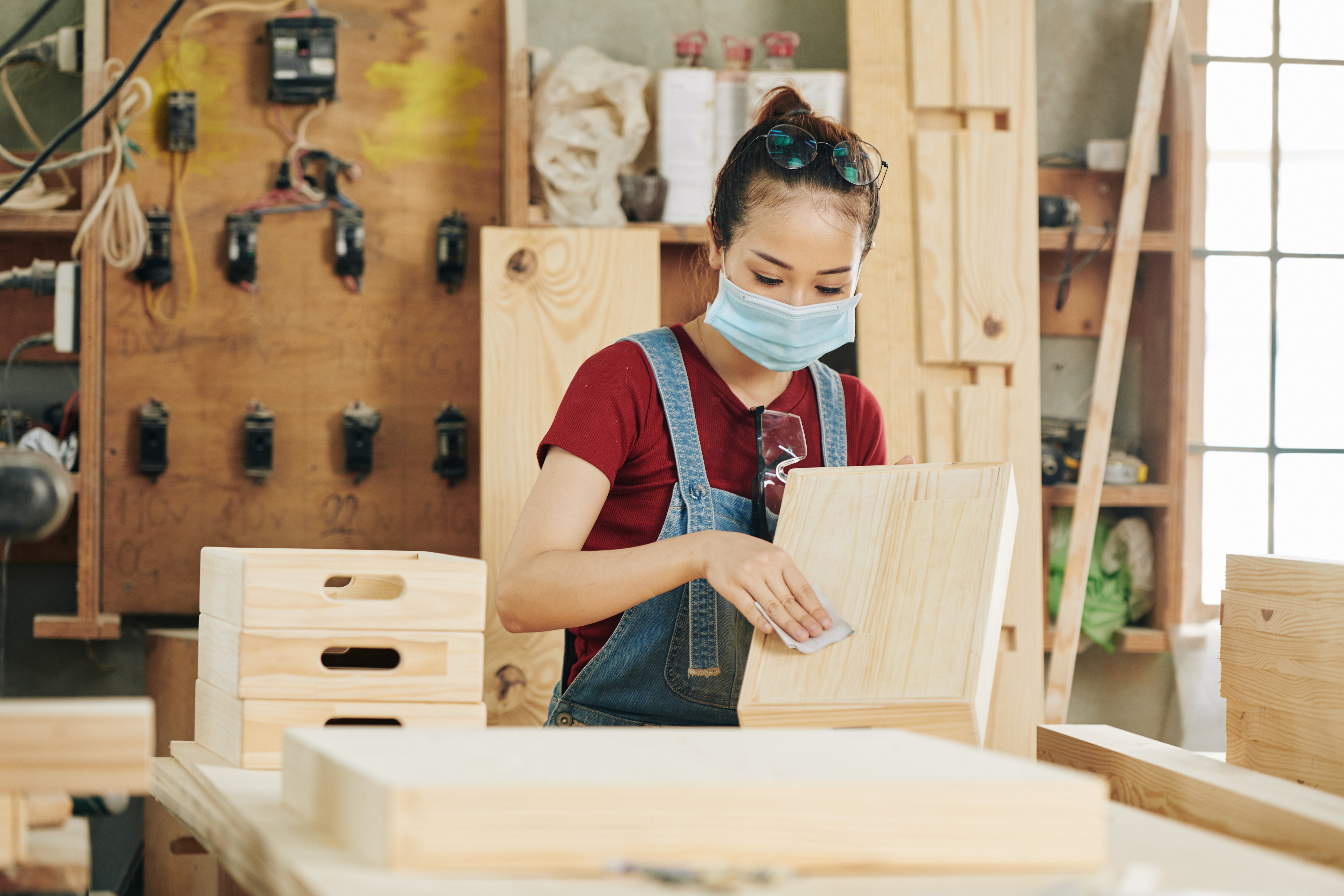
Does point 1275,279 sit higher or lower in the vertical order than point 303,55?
lower

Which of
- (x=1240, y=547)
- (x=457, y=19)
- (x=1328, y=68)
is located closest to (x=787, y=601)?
(x=457, y=19)

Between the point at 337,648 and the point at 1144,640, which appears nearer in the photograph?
the point at 337,648

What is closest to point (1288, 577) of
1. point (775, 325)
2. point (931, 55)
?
point (775, 325)

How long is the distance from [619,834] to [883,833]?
170 millimetres

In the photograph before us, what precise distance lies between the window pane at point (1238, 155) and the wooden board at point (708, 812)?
2.65m

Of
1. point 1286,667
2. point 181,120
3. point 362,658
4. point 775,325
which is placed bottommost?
point 362,658

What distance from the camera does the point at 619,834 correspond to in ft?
2.27

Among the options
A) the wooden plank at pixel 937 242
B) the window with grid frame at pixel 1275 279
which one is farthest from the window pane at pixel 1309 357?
the wooden plank at pixel 937 242

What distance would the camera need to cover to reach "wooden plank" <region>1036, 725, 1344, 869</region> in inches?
36.3

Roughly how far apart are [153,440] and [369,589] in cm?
147

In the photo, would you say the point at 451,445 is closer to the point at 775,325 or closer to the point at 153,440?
the point at 153,440

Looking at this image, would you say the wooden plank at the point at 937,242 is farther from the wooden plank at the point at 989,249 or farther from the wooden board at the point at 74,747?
the wooden board at the point at 74,747

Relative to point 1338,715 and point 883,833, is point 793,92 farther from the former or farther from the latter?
point 883,833

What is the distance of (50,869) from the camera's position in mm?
760
